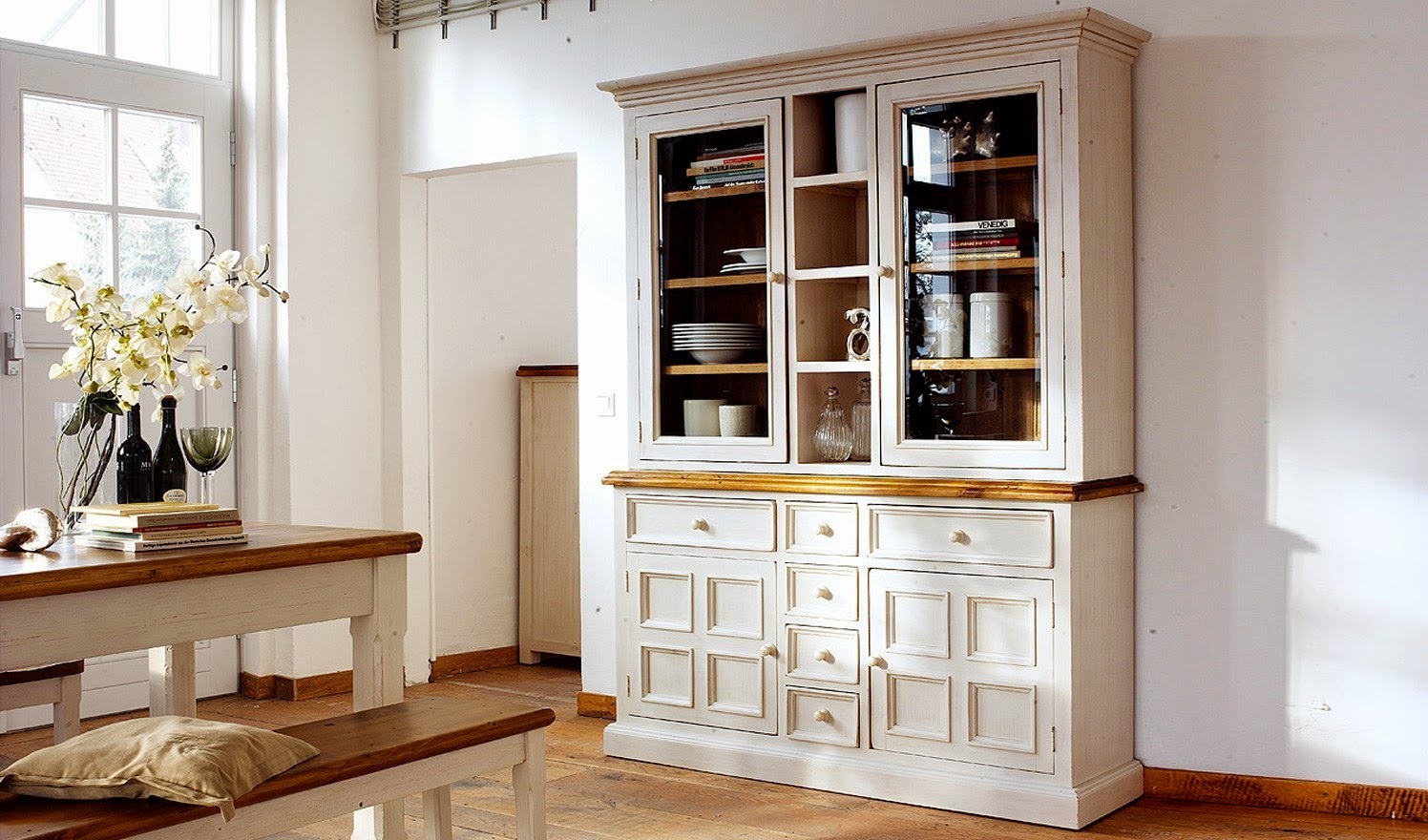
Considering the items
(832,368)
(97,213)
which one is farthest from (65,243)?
(832,368)

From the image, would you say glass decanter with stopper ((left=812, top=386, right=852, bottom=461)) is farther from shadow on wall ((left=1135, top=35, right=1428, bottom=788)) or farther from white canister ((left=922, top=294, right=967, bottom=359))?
shadow on wall ((left=1135, top=35, right=1428, bottom=788))

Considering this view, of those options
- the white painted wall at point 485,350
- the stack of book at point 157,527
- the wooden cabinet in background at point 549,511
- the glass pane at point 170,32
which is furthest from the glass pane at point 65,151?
the stack of book at point 157,527

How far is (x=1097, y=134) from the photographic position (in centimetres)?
361

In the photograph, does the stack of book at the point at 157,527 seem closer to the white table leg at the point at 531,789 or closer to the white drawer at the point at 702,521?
the white table leg at the point at 531,789

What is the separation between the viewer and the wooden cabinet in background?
5.75 meters

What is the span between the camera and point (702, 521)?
412cm

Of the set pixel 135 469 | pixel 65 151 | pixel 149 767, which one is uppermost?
pixel 65 151

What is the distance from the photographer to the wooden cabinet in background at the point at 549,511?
226 inches

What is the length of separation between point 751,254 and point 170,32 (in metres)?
2.57

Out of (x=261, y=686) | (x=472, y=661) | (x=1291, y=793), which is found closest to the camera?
(x=1291, y=793)

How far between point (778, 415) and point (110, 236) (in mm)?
2567

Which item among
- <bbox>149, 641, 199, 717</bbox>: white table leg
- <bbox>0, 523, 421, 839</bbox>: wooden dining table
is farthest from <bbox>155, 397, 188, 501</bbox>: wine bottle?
<bbox>149, 641, 199, 717</bbox>: white table leg

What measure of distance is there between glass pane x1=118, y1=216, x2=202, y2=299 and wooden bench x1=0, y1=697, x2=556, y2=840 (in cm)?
275

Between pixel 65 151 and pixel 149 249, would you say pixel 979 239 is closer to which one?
pixel 149 249
